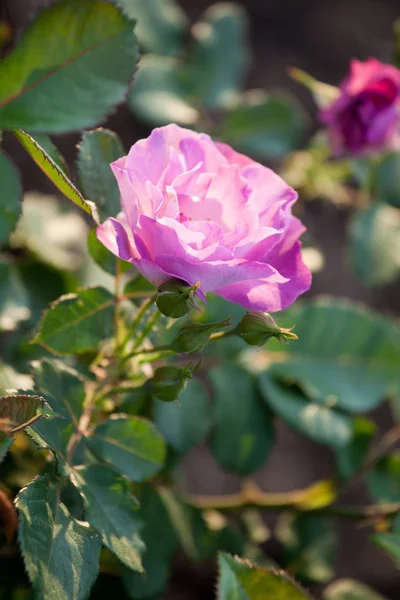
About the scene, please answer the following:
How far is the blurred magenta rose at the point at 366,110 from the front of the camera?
2.86 feet

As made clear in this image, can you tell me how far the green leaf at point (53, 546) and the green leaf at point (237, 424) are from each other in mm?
420

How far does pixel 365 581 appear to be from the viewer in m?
1.29

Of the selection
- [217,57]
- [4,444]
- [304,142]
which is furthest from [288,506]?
[304,142]

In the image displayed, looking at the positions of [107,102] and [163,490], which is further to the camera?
[163,490]

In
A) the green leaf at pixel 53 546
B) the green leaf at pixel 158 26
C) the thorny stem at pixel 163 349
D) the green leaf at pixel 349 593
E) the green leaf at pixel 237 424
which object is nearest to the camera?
the green leaf at pixel 53 546

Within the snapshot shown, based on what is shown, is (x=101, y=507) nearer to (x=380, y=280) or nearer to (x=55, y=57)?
(x=55, y=57)

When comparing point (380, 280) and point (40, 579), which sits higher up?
point (40, 579)

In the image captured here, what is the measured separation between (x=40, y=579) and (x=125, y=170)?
0.95 feet

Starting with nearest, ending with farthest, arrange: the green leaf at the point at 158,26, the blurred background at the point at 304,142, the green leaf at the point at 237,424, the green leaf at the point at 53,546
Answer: the green leaf at the point at 53,546 < the green leaf at the point at 237,424 < the green leaf at the point at 158,26 < the blurred background at the point at 304,142

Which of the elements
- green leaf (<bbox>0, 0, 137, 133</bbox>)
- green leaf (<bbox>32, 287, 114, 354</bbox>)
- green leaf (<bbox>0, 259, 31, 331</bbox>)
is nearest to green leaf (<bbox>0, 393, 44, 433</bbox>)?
green leaf (<bbox>32, 287, 114, 354</bbox>)

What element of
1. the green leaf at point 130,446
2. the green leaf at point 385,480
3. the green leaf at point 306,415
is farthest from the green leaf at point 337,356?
the green leaf at point 130,446

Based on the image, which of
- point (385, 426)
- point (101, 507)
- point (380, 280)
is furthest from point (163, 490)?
point (385, 426)

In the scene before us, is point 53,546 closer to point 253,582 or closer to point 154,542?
point 253,582

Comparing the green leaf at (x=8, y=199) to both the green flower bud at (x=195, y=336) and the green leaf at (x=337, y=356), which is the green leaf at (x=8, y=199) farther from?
the green leaf at (x=337, y=356)
